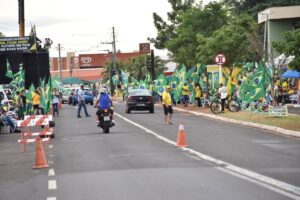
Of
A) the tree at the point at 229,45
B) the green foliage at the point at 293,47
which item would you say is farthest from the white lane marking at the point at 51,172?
the tree at the point at 229,45

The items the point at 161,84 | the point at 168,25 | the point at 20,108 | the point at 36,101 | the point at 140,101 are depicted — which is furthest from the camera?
the point at 168,25

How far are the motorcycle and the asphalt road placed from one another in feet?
5.89

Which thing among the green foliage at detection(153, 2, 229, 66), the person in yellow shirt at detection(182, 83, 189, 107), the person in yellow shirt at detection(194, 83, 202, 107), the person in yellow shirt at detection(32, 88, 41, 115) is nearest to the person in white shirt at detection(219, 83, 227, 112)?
the person in yellow shirt at detection(194, 83, 202, 107)

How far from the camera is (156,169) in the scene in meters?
14.3

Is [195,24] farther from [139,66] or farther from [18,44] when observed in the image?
[139,66]

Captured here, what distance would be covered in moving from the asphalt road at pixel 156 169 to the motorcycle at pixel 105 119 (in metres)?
1.80

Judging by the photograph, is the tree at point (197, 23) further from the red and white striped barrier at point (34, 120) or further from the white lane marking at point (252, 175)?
the white lane marking at point (252, 175)

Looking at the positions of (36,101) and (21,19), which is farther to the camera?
(21,19)

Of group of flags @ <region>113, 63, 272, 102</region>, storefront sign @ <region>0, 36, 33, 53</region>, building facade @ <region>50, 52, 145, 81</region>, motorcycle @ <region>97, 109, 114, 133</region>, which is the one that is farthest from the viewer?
building facade @ <region>50, 52, 145, 81</region>

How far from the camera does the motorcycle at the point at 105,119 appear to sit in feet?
86.4

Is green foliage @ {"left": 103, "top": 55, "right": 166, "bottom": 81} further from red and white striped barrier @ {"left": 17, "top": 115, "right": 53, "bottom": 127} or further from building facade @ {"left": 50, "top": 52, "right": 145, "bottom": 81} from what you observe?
red and white striped barrier @ {"left": 17, "top": 115, "right": 53, "bottom": 127}

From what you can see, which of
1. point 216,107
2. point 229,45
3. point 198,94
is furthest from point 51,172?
point 198,94

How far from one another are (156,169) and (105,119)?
1216 cm

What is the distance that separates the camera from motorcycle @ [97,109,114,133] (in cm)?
2634
